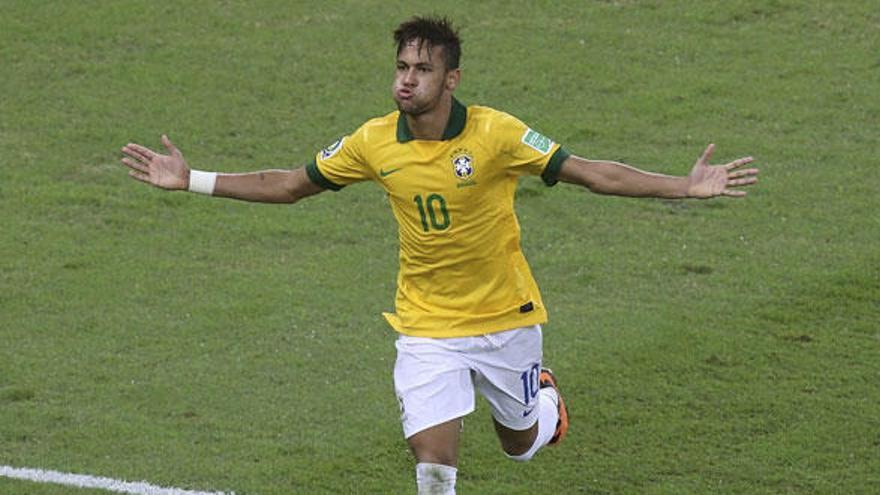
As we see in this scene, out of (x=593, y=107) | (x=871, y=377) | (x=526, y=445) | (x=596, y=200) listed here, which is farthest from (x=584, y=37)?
(x=526, y=445)

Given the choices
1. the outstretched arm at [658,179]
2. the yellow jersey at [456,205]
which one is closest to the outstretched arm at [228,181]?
the yellow jersey at [456,205]

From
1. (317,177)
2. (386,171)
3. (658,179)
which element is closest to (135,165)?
(317,177)

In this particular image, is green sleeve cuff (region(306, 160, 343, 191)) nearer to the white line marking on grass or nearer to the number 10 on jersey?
the number 10 on jersey

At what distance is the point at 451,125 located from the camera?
8789 mm

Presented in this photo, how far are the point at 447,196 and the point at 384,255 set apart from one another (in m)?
4.37

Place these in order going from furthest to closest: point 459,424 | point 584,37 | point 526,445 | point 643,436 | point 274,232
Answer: point 584,37 → point 274,232 → point 643,436 → point 526,445 → point 459,424

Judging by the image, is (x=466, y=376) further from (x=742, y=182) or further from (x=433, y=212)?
(x=742, y=182)

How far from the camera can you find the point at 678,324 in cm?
1188

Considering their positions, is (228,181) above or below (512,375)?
above

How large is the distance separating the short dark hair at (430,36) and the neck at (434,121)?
0.61ft

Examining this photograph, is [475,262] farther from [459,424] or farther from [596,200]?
[596,200]

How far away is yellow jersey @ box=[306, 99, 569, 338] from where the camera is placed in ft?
28.7

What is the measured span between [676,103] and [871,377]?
490 cm

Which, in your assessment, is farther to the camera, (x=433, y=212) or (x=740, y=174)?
(x=433, y=212)
